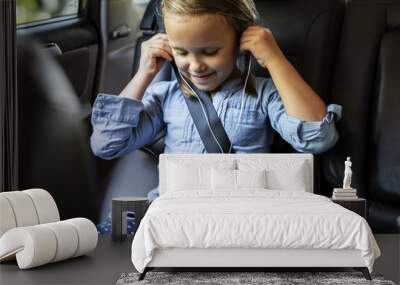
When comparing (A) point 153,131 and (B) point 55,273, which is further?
(A) point 153,131

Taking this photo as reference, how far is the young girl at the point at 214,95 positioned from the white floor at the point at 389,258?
784 millimetres

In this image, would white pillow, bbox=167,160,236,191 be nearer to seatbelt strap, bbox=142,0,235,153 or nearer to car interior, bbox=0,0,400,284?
seatbelt strap, bbox=142,0,235,153

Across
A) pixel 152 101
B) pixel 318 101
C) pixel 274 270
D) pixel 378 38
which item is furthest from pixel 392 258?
pixel 152 101

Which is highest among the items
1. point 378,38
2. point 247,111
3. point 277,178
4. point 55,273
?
point 378,38

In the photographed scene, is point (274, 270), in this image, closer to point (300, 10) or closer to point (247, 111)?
point (247, 111)

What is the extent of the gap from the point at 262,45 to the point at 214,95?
52 centimetres

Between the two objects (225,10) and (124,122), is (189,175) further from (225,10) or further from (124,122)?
(225,10)

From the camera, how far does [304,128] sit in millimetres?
5480

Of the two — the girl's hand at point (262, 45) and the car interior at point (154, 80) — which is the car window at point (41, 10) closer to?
the car interior at point (154, 80)

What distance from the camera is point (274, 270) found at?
4.53 m

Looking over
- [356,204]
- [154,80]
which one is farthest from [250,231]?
[154,80]

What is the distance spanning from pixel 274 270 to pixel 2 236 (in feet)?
5.33

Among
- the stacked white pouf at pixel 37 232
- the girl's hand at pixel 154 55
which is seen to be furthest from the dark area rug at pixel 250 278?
the girl's hand at pixel 154 55

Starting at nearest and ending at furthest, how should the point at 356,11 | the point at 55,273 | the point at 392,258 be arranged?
the point at 55,273 < the point at 392,258 < the point at 356,11
